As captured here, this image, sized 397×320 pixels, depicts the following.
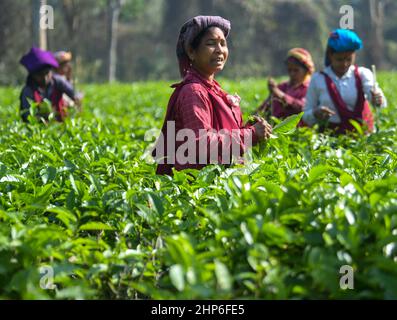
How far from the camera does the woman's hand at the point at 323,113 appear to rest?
15.5ft

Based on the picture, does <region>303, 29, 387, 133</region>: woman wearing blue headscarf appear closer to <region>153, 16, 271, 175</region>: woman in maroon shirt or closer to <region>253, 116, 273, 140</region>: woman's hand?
<region>153, 16, 271, 175</region>: woman in maroon shirt

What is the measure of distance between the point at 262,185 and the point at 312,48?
1486 inches

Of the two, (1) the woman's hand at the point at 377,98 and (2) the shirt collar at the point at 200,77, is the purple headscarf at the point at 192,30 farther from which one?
(1) the woman's hand at the point at 377,98

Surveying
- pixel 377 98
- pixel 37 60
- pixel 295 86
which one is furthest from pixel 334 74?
pixel 37 60

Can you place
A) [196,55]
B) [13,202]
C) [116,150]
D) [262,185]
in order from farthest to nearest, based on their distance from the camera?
[116,150] < [196,55] < [13,202] < [262,185]

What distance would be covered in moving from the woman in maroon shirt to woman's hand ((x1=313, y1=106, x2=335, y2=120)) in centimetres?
154

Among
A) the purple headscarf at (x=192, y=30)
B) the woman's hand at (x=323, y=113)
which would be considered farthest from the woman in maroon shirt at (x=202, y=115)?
the woman's hand at (x=323, y=113)

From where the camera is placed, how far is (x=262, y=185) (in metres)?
2.45

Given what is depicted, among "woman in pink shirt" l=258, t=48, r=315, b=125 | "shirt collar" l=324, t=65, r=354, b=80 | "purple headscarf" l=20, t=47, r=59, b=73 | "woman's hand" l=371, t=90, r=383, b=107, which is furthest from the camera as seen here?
"purple headscarf" l=20, t=47, r=59, b=73

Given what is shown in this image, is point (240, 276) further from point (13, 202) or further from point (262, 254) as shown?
point (13, 202)

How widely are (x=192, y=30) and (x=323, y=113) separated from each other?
1834 millimetres

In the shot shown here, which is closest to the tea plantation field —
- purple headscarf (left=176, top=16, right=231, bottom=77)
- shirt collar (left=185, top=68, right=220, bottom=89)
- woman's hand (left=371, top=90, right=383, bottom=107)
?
shirt collar (left=185, top=68, right=220, bottom=89)

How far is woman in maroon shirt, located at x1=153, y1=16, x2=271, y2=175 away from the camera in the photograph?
10.0ft
